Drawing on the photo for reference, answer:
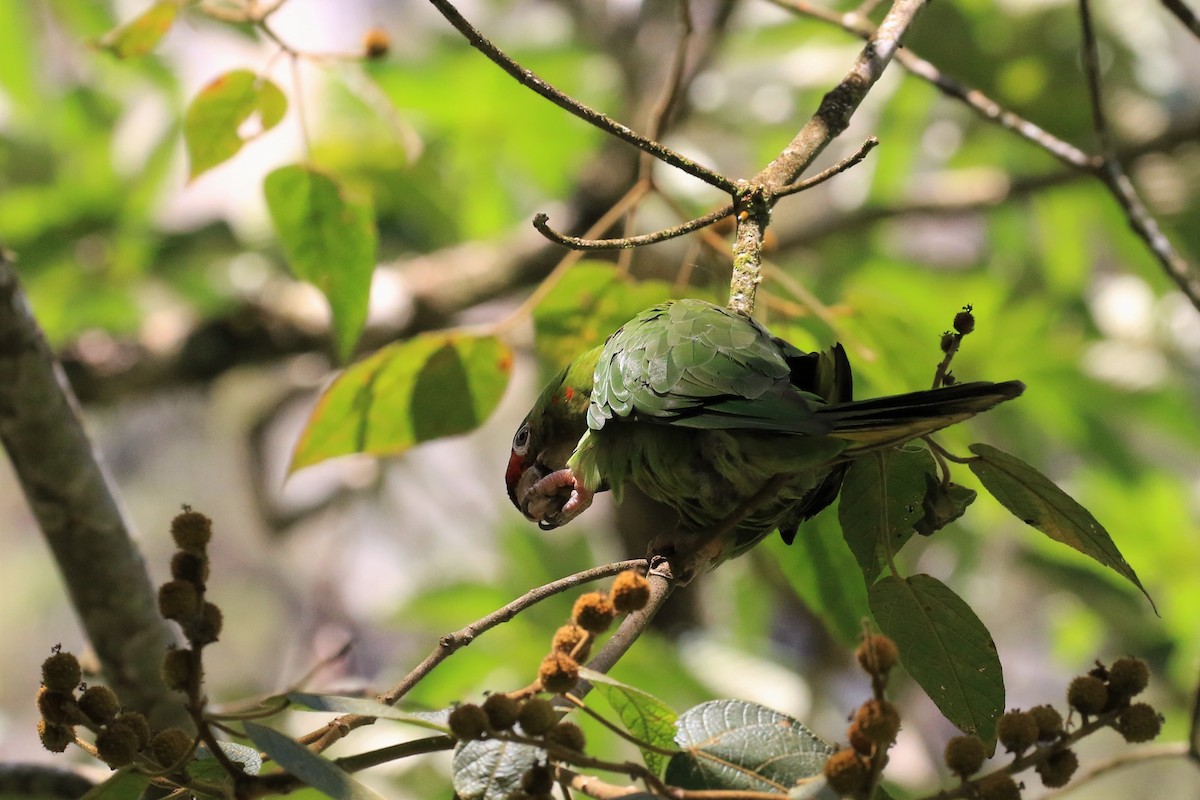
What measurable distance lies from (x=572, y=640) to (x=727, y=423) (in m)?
0.33

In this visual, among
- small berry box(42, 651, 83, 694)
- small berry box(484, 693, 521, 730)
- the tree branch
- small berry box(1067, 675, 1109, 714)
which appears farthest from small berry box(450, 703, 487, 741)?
the tree branch

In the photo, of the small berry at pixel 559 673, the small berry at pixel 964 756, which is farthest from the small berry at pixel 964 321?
the small berry at pixel 559 673

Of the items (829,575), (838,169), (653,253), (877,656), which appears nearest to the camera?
(877,656)

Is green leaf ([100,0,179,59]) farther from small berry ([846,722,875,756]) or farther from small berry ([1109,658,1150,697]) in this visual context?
small berry ([1109,658,1150,697])

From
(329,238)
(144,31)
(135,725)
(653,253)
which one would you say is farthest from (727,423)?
(653,253)

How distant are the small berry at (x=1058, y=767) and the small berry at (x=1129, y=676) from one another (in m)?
0.08

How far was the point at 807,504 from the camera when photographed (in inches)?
55.0

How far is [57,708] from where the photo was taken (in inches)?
37.3

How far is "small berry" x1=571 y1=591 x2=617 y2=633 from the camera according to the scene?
1.02 metres

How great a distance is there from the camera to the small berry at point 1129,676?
97 centimetres

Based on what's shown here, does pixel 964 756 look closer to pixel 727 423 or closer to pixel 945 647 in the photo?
pixel 945 647

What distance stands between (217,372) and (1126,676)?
9.64 feet

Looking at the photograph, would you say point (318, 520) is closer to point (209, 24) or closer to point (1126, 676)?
point (209, 24)

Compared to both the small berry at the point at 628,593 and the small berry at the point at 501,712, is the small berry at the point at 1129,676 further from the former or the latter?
the small berry at the point at 501,712
